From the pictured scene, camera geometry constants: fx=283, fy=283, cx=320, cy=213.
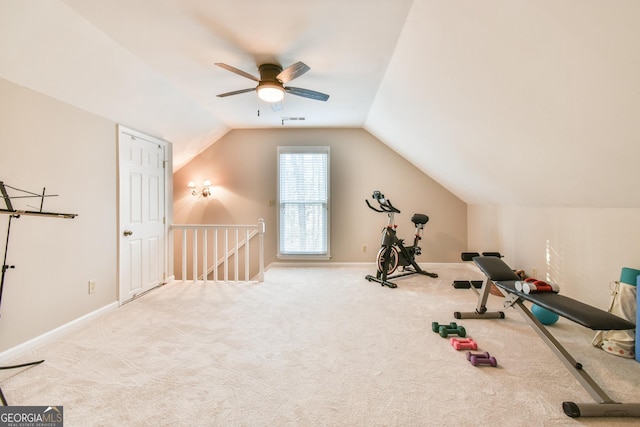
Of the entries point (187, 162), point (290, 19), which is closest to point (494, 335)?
point (290, 19)

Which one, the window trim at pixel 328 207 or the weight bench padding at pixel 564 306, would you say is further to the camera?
the window trim at pixel 328 207

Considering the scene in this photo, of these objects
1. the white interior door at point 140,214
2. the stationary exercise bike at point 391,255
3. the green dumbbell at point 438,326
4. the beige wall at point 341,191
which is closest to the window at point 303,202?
the beige wall at point 341,191

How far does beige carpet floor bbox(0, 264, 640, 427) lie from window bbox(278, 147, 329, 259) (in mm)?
2247

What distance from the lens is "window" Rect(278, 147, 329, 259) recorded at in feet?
17.9

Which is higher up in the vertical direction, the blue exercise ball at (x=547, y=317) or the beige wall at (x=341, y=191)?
the beige wall at (x=341, y=191)

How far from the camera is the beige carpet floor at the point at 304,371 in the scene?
1602mm

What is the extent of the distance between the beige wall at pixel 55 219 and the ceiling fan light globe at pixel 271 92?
1.82 meters

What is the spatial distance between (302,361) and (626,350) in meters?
2.47

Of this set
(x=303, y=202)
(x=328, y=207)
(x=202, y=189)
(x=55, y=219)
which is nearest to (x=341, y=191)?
(x=328, y=207)

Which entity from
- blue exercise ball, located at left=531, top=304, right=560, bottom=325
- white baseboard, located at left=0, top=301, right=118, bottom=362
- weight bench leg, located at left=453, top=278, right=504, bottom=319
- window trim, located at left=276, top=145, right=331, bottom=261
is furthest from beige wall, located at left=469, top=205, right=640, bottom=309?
white baseboard, located at left=0, top=301, right=118, bottom=362

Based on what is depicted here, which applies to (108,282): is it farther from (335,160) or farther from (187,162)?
(335,160)

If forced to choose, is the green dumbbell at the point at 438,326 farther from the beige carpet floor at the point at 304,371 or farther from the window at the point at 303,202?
the window at the point at 303,202

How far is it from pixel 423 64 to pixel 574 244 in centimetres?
252

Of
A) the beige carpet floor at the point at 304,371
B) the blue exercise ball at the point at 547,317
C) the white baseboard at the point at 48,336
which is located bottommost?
the beige carpet floor at the point at 304,371
